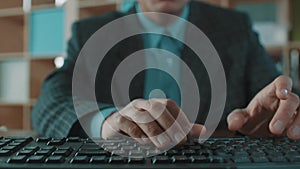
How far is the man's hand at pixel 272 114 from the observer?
0.50 meters

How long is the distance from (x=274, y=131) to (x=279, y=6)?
153cm

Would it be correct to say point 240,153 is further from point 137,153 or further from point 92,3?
point 92,3

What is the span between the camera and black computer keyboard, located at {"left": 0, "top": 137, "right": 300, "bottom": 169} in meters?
0.30

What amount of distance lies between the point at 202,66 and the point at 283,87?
1.47 feet

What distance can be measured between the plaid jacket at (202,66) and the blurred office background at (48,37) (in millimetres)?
780

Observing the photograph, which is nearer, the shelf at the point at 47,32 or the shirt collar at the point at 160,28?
the shirt collar at the point at 160,28

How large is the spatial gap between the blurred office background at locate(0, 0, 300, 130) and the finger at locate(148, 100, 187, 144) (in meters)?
1.48

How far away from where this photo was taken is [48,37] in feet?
7.23

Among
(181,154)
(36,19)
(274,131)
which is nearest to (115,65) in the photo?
(274,131)

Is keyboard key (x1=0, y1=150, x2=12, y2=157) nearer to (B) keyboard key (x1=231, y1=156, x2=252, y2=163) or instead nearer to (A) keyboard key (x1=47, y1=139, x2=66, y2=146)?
(A) keyboard key (x1=47, y1=139, x2=66, y2=146)

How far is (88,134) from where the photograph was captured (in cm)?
60

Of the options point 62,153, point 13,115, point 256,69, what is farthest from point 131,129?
point 13,115

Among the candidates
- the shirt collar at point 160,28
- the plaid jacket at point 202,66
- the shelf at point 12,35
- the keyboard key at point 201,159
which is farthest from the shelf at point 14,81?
the keyboard key at point 201,159

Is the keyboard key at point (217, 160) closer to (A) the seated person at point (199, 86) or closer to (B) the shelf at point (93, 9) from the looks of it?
(A) the seated person at point (199, 86)
